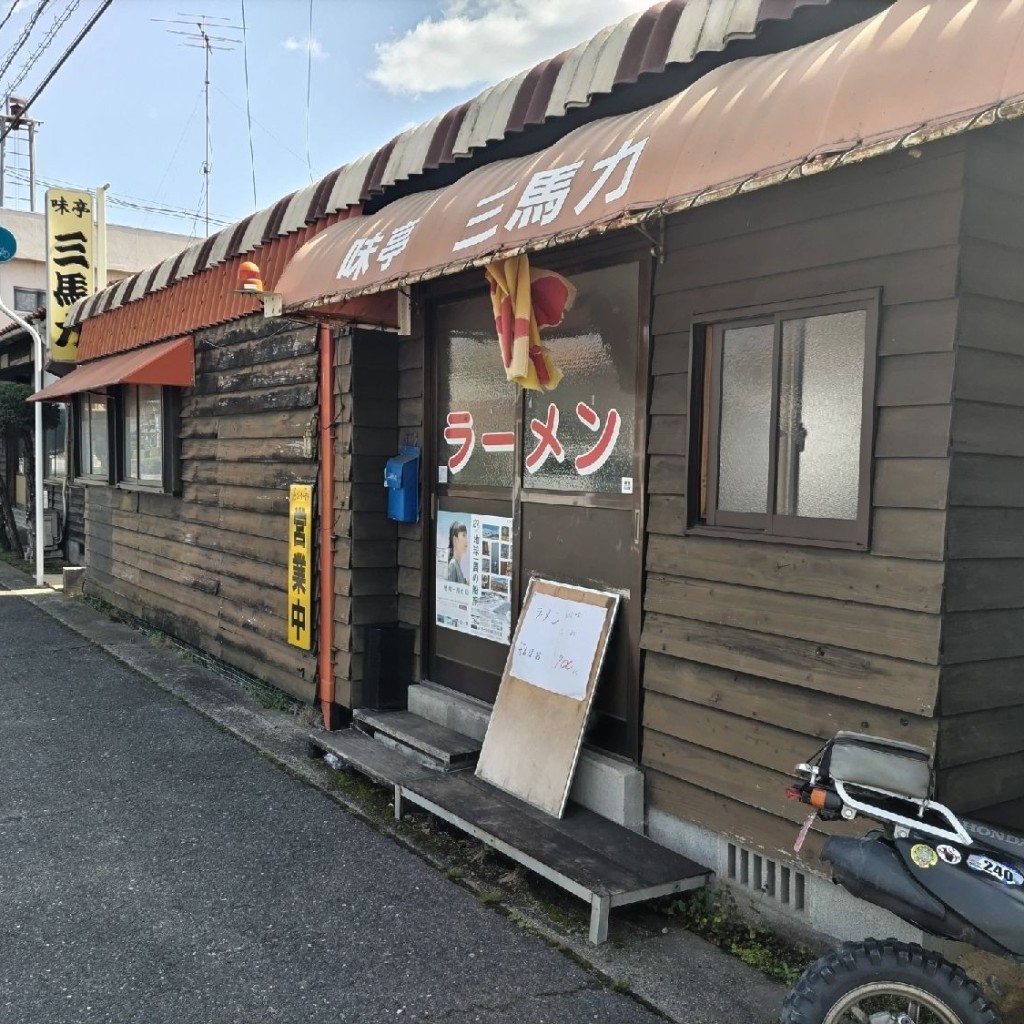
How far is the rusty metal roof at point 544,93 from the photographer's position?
141 inches

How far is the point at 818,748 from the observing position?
360cm

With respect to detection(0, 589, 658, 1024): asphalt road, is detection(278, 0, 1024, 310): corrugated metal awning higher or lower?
higher

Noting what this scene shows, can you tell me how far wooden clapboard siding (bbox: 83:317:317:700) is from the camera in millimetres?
7184

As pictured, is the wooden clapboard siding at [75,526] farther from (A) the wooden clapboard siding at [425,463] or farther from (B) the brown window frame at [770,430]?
(B) the brown window frame at [770,430]

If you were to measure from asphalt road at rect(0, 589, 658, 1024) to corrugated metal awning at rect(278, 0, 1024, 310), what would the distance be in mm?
2835

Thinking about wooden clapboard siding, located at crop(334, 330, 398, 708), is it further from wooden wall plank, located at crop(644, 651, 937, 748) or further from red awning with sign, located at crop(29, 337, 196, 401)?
red awning with sign, located at crop(29, 337, 196, 401)

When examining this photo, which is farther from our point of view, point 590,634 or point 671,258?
point 590,634

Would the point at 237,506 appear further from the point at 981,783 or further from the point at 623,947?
the point at 981,783

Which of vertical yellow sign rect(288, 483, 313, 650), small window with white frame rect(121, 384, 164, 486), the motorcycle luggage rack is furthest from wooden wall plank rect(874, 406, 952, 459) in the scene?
small window with white frame rect(121, 384, 164, 486)

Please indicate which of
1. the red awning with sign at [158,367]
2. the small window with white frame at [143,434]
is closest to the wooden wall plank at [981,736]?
the red awning with sign at [158,367]

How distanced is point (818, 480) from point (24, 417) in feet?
46.1

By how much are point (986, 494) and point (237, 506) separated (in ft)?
20.7

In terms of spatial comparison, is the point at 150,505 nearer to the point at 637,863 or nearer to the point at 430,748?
the point at 430,748

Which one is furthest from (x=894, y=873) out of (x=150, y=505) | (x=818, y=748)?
(x=150, y=505)
